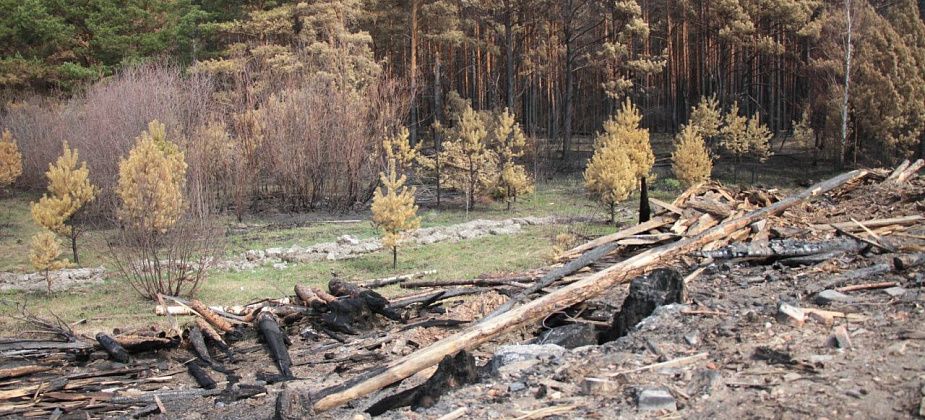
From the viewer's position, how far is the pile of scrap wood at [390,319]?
7.76 metres

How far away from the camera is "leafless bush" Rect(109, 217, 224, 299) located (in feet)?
41.0

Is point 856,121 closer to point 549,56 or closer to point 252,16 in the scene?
point 549,56

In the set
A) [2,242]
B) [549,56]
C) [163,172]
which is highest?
[549,56]

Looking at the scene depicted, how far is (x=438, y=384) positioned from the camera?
5949 mm

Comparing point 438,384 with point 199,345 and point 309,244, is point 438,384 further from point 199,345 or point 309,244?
point 309,244

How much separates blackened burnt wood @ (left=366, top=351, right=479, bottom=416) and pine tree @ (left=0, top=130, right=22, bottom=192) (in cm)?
2369

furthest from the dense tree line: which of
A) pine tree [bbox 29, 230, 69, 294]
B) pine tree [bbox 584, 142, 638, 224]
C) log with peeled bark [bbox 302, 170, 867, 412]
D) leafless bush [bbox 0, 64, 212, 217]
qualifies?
log with peeled bark [bbox 302, 170, 867, 412]

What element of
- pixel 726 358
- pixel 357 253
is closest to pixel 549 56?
pixel 357 253

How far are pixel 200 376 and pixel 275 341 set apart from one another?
3.28ft

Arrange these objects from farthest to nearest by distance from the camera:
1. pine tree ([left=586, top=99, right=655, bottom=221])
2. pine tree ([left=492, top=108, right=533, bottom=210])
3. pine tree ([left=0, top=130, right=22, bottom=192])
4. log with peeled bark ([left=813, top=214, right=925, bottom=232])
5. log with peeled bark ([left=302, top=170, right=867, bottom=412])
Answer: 1. pine tree ([left=0, top=130, right=22, bottom=192])
2. pine tree ([left=492, top=108, right=533, bottom=210])
3. pine tree ([left=586, top=99, right=655, bottom=221])
4. log with peeled bark ([left=813, top=214, right=925, bottom=232])
5. log with peeled bark ([left=302, top=170, right=867, bottom=412])

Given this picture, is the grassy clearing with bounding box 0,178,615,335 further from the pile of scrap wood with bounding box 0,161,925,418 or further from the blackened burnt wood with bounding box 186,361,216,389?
the blackened burnt wood with bounding box 186,361,216,389

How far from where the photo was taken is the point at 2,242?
765 inches

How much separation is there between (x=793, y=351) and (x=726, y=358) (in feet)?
1.44

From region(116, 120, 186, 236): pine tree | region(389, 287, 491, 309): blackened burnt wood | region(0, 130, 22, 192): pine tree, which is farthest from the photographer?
region(0, 130, 22, 192): pine tree
